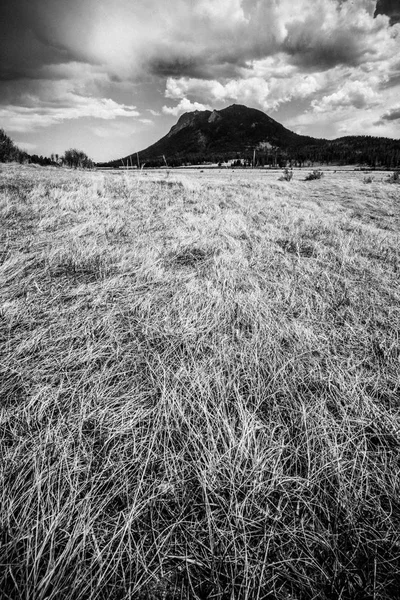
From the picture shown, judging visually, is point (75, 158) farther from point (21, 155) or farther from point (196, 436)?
point (196, 436)

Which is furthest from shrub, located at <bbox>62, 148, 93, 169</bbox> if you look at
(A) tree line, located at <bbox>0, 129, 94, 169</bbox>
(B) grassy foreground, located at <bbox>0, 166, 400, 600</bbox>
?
(B) grassy foreground, located at <bbox>0, 166, 400, 600</bbox>

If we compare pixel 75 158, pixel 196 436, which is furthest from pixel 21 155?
pixel 196 436

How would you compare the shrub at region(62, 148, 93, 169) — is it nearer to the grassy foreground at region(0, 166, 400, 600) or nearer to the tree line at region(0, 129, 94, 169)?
the tree line at region(0, 129, 94, 169)

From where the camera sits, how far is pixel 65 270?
305cm

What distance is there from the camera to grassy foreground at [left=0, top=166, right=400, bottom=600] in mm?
952

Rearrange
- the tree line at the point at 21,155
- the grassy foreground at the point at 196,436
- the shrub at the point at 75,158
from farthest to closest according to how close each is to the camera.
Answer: the shrub at the point at 75,158
the tree line at the point at 21,155
the grassy foreground at the point at 196,436

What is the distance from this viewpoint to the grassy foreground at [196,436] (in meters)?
0.95

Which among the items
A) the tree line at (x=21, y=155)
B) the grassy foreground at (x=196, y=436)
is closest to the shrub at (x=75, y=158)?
the tree line at (x=21, y=155)

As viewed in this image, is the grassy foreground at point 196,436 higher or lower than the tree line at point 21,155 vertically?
lower

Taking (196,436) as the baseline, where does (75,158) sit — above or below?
above

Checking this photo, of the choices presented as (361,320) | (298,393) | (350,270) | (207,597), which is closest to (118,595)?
(207,597)

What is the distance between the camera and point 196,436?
1.35 m

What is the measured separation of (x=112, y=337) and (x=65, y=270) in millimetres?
1558

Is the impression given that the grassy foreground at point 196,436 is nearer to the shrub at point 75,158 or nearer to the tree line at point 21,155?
the tree line at point 21,155
